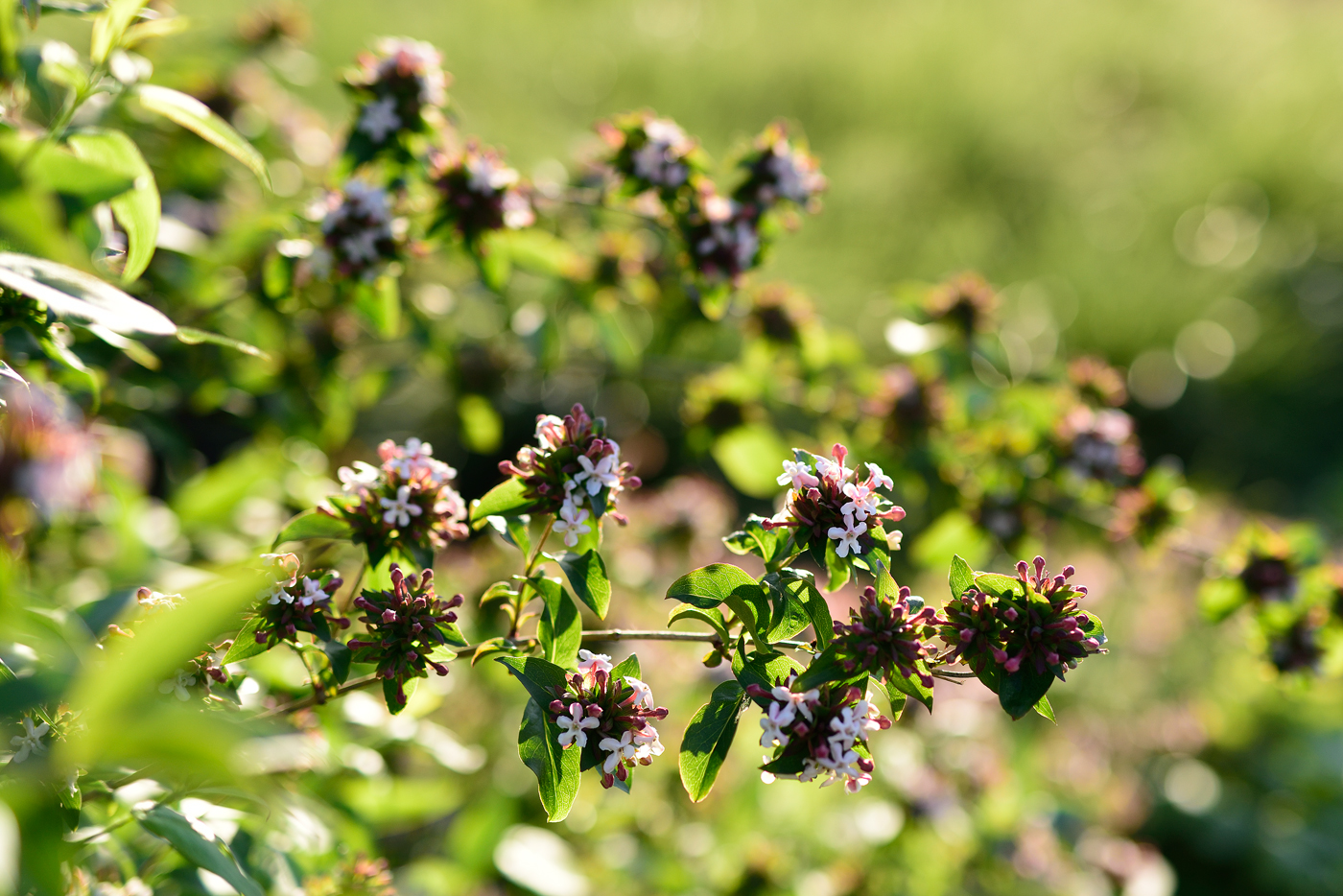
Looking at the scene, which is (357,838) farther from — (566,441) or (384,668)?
(566,441)

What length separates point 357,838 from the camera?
3.87ft

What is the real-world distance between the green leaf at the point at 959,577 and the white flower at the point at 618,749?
29 cm

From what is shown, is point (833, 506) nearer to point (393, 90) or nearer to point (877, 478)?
point (877, 478)

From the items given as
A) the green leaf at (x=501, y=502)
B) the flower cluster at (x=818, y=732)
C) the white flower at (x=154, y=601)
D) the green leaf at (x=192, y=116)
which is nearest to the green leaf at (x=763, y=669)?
the flower cluster at (x=818, y=732)

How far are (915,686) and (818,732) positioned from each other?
9 centimetres

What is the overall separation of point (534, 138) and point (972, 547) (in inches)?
143

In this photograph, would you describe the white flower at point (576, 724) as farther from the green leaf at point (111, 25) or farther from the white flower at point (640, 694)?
the green leaf at point (111, 25)

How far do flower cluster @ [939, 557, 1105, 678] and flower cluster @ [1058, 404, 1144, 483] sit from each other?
739 mm

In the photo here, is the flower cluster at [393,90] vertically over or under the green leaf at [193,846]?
over

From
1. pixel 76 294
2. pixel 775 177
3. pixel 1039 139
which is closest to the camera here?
pixel 76 294

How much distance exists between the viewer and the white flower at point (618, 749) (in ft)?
2.38

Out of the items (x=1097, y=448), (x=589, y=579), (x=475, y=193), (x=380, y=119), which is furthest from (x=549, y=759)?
(x=1097, y=448)

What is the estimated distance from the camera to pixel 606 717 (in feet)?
2.43

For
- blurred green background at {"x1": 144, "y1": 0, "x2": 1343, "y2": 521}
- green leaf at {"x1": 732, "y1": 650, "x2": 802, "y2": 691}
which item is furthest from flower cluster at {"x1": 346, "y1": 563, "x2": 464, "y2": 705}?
blurred green background at {"x1": 144, "y1": 0, "x2": 1343, "y2": 521}
